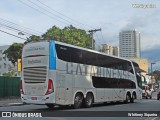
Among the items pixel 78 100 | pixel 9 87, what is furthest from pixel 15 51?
pixel 78 100

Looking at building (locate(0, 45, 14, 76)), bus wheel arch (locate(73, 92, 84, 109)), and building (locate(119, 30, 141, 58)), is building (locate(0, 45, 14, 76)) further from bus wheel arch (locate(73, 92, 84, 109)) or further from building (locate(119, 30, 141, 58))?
bus wheel arch (locate(73, 92, 84, 109))

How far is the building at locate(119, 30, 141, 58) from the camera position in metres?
83.8

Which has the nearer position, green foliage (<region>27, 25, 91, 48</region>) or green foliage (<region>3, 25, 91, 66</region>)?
green foliage (<region>3, 25, 91, 66</region>)

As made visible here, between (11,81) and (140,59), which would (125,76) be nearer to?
(11,81)

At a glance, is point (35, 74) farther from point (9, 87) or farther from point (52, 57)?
point (9, 87)

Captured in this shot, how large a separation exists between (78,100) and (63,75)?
253 cm

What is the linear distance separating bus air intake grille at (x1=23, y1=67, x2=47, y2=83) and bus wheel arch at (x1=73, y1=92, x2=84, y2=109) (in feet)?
10.1

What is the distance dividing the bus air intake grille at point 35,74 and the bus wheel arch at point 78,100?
10.1 feet

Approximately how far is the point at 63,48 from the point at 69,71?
1523 mm

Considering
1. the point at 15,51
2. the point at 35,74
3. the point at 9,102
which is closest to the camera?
the point at 35,74

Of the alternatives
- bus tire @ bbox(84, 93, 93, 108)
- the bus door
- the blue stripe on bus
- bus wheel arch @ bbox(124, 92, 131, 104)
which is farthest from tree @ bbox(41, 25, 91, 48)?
the blue stripe on bus

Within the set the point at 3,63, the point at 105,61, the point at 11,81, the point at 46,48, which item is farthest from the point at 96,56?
the point at 3,63

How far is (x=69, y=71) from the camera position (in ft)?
74.4

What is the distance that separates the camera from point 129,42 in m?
88.2
